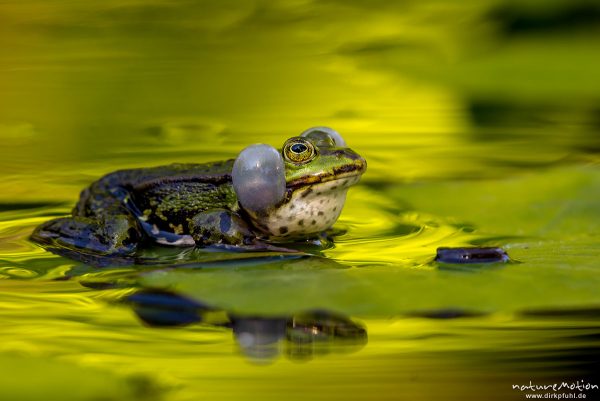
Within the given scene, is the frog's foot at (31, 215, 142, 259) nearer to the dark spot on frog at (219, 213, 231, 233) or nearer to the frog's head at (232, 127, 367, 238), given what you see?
the dark spot on frog at (219, 213, 231, 233)

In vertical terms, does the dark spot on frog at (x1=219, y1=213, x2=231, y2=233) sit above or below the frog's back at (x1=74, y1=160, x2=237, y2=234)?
below

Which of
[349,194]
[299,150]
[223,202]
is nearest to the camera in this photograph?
[299,150]

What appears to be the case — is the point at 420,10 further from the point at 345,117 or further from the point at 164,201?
the point at 164,201

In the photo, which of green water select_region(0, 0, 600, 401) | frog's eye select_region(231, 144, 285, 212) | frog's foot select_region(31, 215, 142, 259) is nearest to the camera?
green water select_region(0, 0, 600, 401)

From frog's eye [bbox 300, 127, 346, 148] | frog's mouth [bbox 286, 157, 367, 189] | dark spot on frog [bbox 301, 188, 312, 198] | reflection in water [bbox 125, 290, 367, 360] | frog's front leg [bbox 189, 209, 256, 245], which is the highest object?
frog's eye [bbox 300, 127, 346, 148]

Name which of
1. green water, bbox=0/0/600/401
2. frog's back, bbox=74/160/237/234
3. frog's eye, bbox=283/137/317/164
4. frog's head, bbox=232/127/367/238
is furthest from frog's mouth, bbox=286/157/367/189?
frog's back, bbox=74/160/237/234

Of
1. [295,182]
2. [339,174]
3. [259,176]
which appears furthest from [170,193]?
[339,174]

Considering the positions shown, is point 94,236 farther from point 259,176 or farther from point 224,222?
point 259,176
